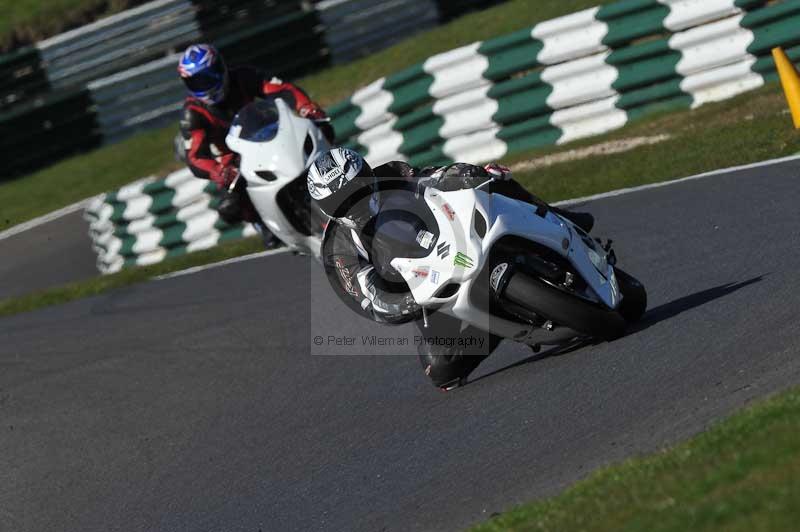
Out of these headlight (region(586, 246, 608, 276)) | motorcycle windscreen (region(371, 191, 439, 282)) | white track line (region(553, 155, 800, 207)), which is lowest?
white track line (region(553, 155, 800, 207))

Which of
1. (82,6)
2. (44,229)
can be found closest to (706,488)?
(44,229)

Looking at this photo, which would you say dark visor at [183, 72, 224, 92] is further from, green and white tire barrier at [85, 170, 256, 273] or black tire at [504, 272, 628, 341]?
black tire at [504, 272, 628, 341]

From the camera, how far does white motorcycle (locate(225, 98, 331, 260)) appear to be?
10.4 m

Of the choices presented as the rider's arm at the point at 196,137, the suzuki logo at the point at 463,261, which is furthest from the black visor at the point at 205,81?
the suzuki logo at the point at 463,261

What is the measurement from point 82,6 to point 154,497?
17865mm

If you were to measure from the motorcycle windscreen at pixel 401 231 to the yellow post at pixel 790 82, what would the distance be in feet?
15.4

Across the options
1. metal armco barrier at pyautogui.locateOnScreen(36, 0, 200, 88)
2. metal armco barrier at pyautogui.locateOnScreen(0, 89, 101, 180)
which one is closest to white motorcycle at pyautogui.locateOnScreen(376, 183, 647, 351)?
metal armco barrier at pyautogui.locateOnScreen(36, 0, 200, 88)

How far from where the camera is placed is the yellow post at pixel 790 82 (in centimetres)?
1070

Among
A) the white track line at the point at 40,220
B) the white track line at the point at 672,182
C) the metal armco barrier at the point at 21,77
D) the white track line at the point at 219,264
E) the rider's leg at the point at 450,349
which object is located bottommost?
the white track line at the point at 40,220

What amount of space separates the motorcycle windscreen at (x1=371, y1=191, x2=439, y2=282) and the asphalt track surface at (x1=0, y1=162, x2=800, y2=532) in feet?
3.13

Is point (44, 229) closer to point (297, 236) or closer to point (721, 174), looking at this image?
point (297, 236)

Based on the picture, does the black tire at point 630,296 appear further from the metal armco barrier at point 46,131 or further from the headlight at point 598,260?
the metal armco barrier at point 46,131

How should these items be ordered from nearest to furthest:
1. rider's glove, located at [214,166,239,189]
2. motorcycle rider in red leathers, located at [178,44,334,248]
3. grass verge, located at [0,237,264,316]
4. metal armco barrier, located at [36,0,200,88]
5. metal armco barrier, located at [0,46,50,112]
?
rider's glove, located at [214,166,239,189], motorcycle rider in red leathers, located at [178,44,334,248], grass verge, located at [0,237,264,316], metal armco barrier, located at [36,0,200,88], metal armco barrier, located at [0,46,50,112]

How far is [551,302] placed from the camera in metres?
6.77
